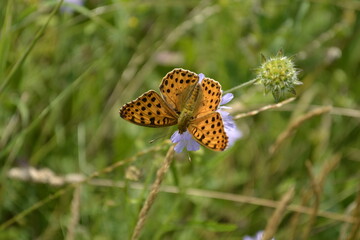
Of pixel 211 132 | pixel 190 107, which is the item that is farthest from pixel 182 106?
pixel 211 132

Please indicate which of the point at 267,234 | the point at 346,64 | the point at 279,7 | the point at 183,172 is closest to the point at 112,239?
the point at 183,172

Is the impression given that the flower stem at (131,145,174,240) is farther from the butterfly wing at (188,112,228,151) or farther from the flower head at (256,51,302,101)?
the flower head at (256,51,302,101)

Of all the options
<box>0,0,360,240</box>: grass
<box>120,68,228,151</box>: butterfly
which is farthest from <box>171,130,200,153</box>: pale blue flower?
<box>0,0,360,240</box>: grass

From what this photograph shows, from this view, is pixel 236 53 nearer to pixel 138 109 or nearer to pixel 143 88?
pixel 143 88

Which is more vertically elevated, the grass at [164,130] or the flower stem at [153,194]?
the grass at [164,130]

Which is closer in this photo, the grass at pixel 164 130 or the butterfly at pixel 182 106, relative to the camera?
the butterfly at pixel 182 106

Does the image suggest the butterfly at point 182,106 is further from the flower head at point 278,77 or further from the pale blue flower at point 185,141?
the flower head at point 278,77

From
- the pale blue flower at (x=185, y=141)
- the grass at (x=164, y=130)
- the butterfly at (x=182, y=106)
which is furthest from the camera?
the grass at (x=164, y=130)

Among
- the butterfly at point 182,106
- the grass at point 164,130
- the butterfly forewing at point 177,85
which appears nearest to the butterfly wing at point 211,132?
the butterfly at point 182,106
